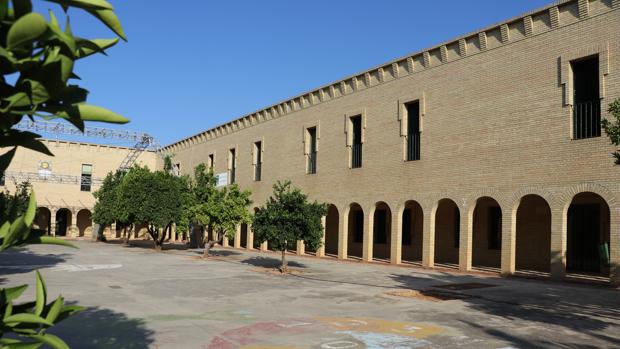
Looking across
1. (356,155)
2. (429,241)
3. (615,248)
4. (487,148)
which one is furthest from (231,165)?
(615,248)

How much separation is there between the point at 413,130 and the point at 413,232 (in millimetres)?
5987

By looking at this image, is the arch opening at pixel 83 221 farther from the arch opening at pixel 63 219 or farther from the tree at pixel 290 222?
the tree at pixel 290 222

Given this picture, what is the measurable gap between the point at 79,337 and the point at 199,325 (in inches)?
89.8

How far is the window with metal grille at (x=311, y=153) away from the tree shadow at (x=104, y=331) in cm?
2297

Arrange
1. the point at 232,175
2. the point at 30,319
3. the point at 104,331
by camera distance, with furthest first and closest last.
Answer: the point at 232,175 < the point at 104,331 < the point at 30,319

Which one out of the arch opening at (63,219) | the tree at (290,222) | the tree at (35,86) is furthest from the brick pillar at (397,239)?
the arch opening at (63,219)

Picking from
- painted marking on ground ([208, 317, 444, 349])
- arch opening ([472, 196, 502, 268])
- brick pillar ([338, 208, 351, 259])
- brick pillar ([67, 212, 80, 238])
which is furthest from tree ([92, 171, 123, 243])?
painted marking on ground ([208, 317, 444, 349])

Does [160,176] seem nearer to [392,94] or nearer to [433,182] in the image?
[392,94]

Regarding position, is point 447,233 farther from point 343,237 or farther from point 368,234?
point 343,237

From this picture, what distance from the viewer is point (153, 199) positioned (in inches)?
1447

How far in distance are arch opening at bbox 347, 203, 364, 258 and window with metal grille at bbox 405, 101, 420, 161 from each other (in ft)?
26.0

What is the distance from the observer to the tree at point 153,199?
36531 mm

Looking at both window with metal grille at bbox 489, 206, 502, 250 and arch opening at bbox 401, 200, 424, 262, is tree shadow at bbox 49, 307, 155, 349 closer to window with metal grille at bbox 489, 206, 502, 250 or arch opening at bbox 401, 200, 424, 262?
window with metal grille at bbox 489, 206, 502, 250

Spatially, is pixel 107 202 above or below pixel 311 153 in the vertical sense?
below
